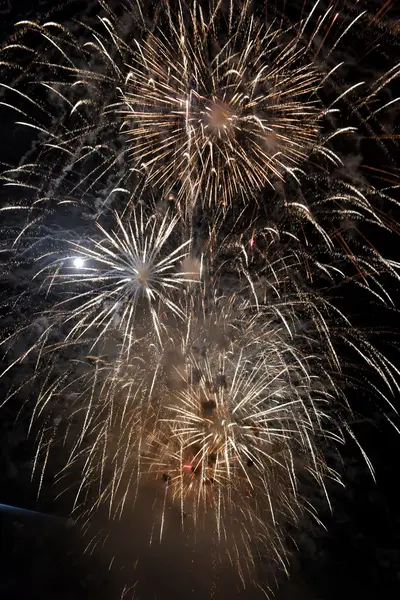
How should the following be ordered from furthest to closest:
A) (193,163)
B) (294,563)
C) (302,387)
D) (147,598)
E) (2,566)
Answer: (294,563) → (2,566) → (147,598) → (302,387) → (193,163)

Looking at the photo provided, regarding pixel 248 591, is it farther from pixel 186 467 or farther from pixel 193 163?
pixel 193 163

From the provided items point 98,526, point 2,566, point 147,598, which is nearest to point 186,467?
point 147,598

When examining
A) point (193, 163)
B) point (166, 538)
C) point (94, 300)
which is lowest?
point (166, 538)

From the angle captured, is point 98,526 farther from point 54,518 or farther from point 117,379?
point 117,379

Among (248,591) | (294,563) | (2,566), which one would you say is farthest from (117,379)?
(294,563)

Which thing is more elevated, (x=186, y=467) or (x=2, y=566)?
(x=186, y=467)

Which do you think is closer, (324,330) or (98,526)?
(324,330)

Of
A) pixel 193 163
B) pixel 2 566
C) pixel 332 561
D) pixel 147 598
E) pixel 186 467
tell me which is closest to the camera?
pixel 193 163

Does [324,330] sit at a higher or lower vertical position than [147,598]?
higher

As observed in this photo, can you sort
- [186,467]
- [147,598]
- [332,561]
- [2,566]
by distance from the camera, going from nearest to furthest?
[186,467] → [147,598] → [2,566] → [332,561]
